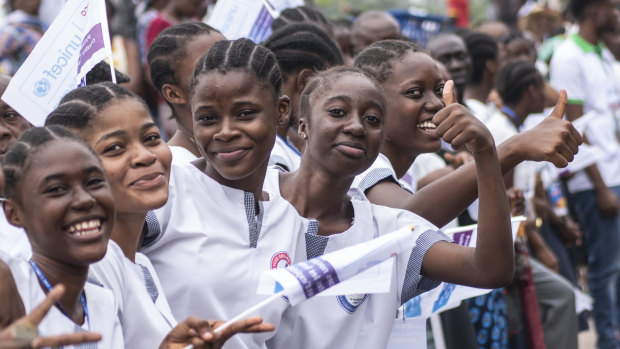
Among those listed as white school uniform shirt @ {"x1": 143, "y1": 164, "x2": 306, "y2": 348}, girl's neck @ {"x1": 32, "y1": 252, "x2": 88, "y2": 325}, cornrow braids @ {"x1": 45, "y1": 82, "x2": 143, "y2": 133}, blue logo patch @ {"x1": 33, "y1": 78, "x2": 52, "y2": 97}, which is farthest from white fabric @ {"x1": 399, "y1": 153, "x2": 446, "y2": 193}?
girl's neck @ {"x1": 32, "y1": 252, "x2": 88, "y2": 325}

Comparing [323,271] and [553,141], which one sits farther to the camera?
[553,141]

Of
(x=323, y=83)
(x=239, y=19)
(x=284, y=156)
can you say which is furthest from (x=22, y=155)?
(x=239, y=19)

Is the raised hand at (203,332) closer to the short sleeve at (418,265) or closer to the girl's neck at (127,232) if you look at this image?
the girl's neck at (127,232)

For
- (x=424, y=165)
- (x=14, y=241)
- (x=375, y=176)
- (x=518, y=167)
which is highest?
(x=518, y=167)

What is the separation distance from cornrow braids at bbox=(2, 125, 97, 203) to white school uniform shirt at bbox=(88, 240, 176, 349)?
0.36 metres

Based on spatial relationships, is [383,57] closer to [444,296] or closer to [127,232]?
[444,296]

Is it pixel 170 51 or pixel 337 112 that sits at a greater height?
pixel 170 51

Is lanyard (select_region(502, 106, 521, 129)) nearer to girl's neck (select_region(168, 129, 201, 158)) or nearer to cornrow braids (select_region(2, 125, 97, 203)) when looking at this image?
girl's neck (select_region(168, 129, 201, 158))

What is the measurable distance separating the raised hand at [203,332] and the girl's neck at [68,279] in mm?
254

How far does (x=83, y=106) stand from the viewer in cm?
306

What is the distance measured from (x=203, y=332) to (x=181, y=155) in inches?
49.2

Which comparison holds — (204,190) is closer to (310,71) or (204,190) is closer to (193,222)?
(193,222)

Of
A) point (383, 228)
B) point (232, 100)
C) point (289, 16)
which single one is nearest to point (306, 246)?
point (383, 228)

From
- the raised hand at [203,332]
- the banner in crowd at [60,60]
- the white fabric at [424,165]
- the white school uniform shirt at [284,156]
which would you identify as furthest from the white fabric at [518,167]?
the raised hand at [203,332]
